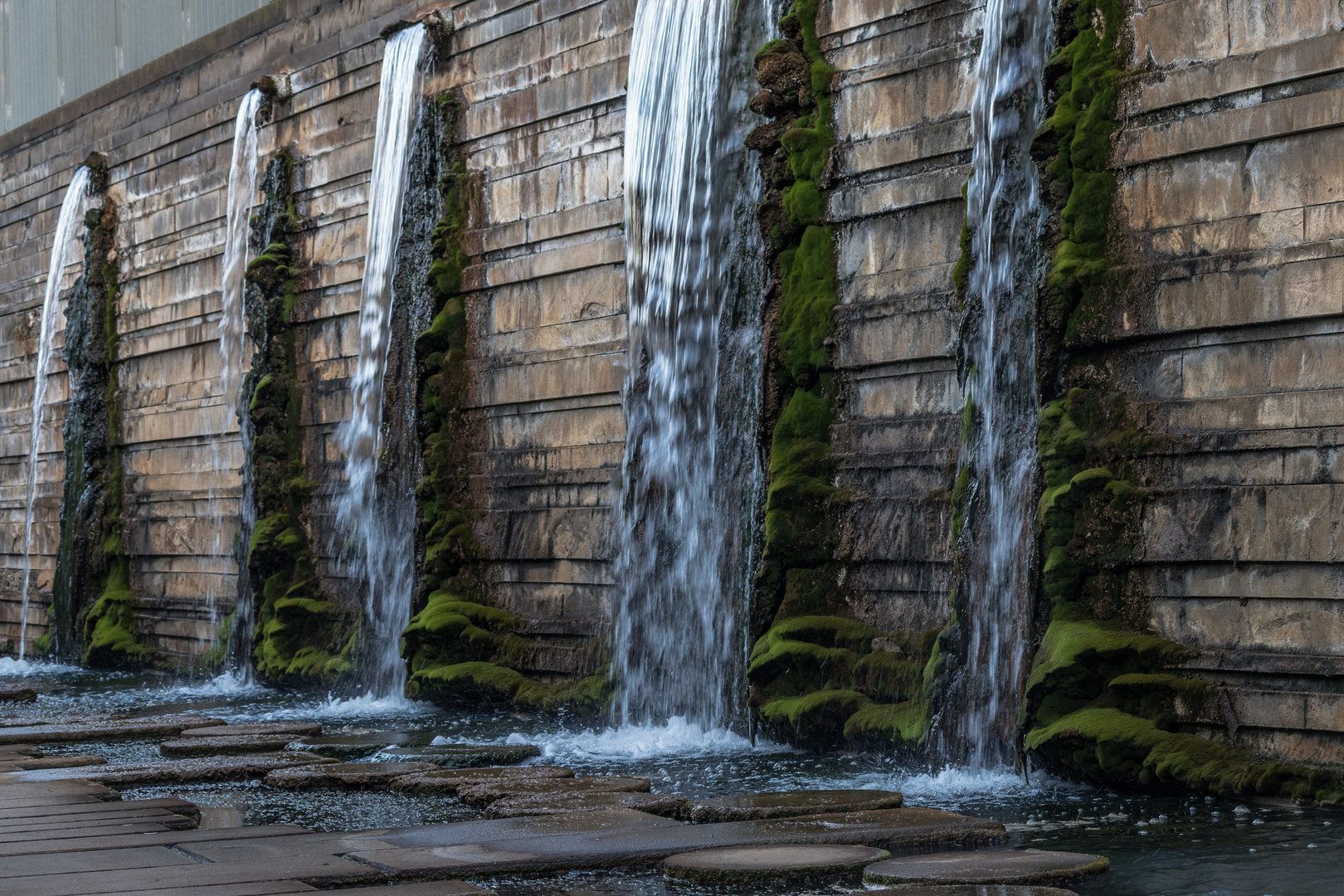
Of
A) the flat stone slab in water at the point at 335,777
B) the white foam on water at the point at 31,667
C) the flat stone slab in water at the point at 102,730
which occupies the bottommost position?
the white foam on water at the point at 31,667

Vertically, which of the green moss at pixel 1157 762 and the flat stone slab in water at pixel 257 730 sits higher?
the green moss at pixel 1157 762

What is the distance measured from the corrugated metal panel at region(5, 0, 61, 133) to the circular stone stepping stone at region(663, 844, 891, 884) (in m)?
22.5

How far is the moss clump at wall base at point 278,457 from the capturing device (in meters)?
16.9

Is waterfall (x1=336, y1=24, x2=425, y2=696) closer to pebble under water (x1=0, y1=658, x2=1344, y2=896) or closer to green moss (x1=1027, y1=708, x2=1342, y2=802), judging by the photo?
pebble under water (x1=0, y1=658, x2=1344, y2=896)

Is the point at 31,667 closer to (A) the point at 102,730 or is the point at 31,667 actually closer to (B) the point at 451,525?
(B) the point at 451,525

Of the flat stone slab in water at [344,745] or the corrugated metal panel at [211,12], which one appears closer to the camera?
the flat stone slab in water at [344,745]

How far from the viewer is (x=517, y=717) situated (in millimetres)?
13375

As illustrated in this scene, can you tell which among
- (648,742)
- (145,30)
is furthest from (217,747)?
(145,30)

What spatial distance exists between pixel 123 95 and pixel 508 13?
9458 mm

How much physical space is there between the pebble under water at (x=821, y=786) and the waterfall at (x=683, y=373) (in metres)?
0.66

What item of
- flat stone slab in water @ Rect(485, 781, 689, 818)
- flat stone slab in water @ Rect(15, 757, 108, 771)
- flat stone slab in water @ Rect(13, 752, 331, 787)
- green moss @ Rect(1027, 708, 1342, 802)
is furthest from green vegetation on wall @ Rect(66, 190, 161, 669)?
green moss @ Rect(1027, 708, 1342, 802)

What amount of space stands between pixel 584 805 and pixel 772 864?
5.63ft

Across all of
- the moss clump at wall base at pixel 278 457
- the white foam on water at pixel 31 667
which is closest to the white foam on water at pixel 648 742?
the moss clump at wall base at pixel 278 457

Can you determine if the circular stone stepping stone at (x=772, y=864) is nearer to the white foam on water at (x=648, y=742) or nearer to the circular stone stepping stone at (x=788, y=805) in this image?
the circular stone stepping stone at (x=788, y=805)
